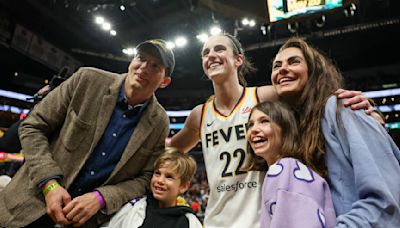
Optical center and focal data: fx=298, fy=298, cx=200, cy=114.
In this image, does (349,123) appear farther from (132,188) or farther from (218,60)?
(132,188)

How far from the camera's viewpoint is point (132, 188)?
1.92 metres

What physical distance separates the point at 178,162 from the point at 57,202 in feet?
2.83

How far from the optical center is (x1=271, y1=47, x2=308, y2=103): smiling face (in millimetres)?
1629

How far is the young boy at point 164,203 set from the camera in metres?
1.91

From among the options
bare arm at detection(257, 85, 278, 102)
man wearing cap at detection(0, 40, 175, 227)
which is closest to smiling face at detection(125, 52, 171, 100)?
man wearing cap at detection(0, 40, 175, 227)

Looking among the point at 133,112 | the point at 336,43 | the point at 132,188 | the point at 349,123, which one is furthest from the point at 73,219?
the point at 336,43

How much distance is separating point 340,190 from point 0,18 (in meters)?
10.3

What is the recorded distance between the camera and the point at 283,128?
61.8 inches

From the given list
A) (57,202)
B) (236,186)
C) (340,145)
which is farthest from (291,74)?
(57,202)

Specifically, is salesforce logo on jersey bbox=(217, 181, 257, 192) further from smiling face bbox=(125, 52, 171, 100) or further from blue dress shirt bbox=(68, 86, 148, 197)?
smiling face bbox=(125, 52, 171, 100)

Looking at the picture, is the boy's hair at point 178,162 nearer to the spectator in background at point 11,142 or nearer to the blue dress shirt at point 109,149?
the blue dress shirt at point 109,149

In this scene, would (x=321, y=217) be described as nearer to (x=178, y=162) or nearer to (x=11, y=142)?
(x=178, y=162)

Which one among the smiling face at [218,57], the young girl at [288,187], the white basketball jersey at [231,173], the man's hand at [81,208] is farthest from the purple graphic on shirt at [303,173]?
the man's hand at [81,208]

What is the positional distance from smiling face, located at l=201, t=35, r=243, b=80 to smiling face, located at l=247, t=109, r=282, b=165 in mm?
591
